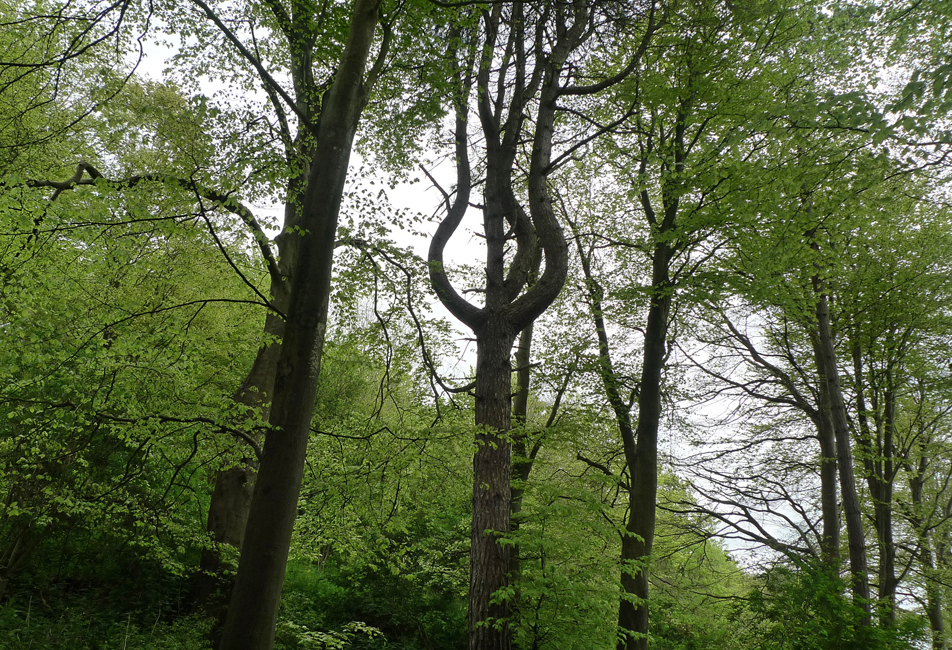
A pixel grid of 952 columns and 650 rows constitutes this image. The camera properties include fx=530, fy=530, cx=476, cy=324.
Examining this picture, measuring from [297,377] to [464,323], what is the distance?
3720 mm

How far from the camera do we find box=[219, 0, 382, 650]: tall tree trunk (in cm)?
310

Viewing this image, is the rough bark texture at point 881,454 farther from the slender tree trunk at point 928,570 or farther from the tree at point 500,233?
the tree at point 500,233

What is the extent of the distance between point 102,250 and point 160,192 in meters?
1.14

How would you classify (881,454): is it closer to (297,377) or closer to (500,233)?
(500,233)

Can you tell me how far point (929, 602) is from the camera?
10.5 meters

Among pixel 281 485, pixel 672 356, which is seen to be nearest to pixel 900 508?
pixel 672 356

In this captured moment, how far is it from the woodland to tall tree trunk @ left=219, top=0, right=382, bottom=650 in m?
0.02

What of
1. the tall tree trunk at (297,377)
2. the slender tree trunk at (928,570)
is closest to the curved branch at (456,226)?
the tall tree trunk at (297,377)

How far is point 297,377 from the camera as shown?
11.4 feet

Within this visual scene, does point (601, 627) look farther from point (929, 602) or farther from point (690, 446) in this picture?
point (929, 602)

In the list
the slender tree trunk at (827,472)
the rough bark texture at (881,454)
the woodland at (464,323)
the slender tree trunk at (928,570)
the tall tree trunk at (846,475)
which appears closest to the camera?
the woodland at (464,323)

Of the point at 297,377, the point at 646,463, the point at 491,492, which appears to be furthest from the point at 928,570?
the point at 297,377

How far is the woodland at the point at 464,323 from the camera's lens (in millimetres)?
4582

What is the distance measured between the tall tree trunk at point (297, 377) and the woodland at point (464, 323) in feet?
0.08
